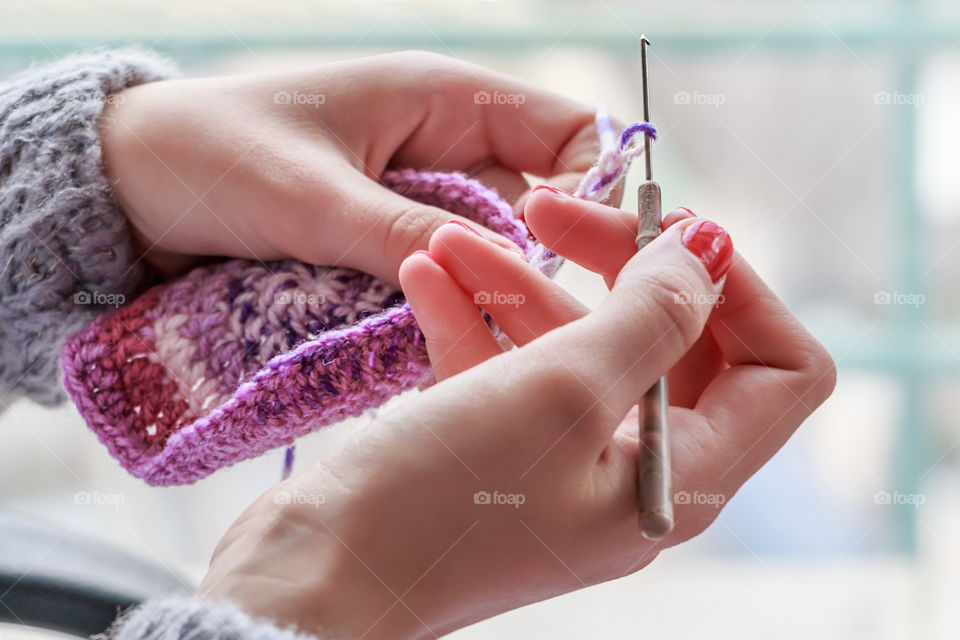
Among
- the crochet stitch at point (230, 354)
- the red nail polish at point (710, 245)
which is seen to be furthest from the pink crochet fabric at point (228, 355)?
the red nail polish at point (710, 245)

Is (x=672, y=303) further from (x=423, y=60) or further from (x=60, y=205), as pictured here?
(x=60, y=205)

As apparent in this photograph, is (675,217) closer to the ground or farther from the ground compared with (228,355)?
farther from the ground

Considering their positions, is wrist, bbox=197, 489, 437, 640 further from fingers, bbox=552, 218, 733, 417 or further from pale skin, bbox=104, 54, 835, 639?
fingers, bbox=552, 218, 733, 417

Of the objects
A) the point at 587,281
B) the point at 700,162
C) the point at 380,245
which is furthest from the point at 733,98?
the point at 380,245

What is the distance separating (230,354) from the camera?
1.95 ft

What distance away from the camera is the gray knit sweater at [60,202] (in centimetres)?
58

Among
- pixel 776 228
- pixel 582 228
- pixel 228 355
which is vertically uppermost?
pixel 582 228

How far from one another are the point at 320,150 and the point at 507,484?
0.31 metres

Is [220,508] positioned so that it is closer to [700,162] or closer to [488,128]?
[488,128]

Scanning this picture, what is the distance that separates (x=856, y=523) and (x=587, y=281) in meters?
0.56

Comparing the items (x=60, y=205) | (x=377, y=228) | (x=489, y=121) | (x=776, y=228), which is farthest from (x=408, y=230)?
(x=776, y=228)

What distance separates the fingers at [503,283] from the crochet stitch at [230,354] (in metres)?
0.05

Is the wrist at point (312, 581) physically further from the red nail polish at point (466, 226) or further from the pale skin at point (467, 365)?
the red nail polish at point (466, 226)

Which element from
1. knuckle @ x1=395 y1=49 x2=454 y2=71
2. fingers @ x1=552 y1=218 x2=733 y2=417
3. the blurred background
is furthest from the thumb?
the blurred background
